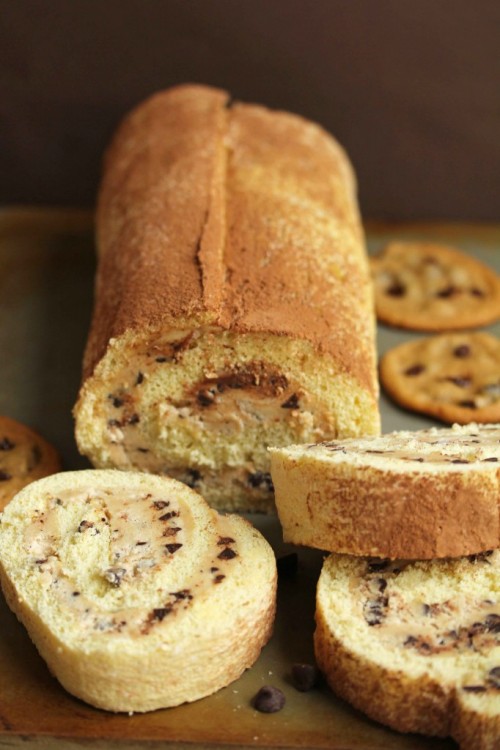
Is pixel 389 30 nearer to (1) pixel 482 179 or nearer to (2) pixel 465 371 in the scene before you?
(1) pixel 482 179

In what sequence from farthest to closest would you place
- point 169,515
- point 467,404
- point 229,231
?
point 467,404, point 229,231, point 169,515

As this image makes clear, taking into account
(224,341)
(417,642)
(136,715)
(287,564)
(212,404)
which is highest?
(224,341)

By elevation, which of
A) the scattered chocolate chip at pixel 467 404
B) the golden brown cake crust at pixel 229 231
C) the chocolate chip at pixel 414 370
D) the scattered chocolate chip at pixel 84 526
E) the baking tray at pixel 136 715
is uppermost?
the golden brown cake crust at pixel 229 231

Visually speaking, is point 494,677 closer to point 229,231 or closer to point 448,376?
point 448,376

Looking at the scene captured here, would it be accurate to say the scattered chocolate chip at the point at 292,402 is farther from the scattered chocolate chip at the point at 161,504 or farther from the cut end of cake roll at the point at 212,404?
the scattered chocolate chip at the point at 161,504

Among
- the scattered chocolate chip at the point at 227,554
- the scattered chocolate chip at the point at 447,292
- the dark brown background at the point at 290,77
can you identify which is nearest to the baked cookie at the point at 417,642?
the scattered chocolate chip at the point at 227,554


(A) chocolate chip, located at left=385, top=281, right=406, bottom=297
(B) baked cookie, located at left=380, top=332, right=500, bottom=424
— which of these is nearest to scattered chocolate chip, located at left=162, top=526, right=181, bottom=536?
(B) baked cookie, located at left=380, top=332, right=500, bottom=424

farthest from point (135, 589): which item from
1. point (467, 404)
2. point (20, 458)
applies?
point (467, 404)
